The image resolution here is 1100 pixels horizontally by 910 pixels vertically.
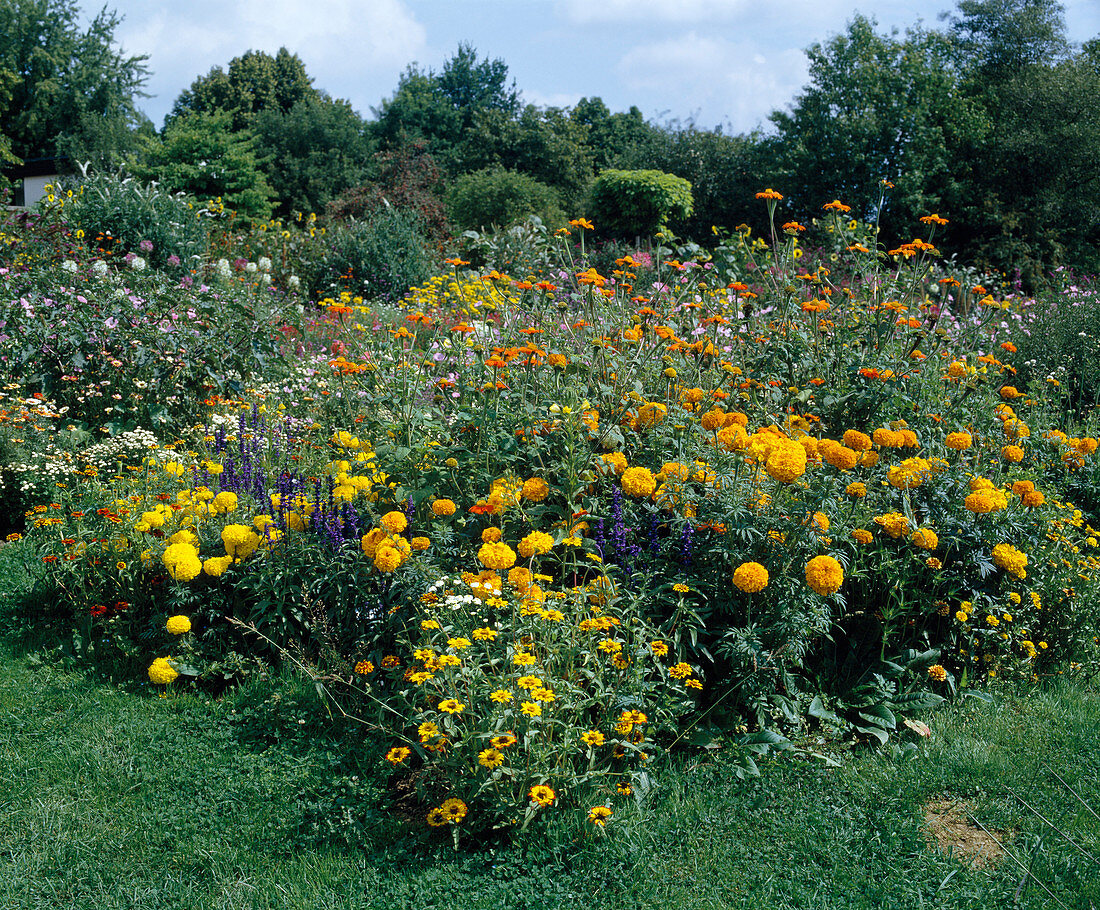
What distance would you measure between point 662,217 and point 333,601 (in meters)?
15.0

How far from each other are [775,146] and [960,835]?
2071cm

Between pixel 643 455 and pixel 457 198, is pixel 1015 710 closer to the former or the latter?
pixel 643 455

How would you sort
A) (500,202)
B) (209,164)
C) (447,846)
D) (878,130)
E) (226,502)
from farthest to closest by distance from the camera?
1. (209,164)
2. (878,130)
3. (500,202)
4. (226,502)
5. (447,846)

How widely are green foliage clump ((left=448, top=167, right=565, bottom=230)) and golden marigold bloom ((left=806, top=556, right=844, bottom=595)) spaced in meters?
13.8

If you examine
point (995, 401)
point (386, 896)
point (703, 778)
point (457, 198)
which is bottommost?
point (386, 896)

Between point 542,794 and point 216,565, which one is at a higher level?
point 216,565

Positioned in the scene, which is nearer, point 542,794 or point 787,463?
point 542,794

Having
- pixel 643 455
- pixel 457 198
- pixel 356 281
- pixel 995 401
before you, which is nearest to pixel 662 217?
pixel 457 198

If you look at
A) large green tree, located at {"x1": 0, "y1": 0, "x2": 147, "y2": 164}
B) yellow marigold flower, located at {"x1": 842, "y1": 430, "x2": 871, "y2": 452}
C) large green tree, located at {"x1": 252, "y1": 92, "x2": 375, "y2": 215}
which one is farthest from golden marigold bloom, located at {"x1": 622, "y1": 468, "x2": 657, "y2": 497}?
large green tree, located at {"x1": 0, "y1": 0, "x2": 147, "y2": 164}

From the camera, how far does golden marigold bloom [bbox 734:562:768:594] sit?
8.25 feet

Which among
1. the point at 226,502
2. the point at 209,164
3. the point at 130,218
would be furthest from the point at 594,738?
the point at 209,164

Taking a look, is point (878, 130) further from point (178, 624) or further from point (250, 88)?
point (250, 88)

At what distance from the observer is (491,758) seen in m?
2.18

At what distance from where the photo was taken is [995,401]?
166 inches
